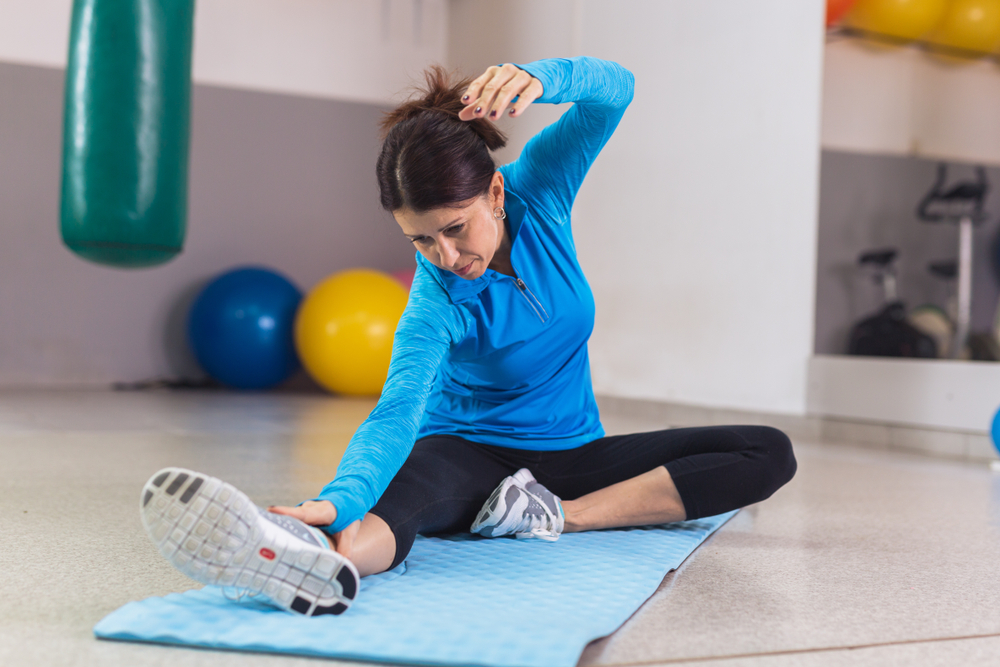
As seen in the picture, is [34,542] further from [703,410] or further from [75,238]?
[703,410]

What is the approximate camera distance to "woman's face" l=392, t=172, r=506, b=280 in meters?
1.30

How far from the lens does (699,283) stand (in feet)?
14.0

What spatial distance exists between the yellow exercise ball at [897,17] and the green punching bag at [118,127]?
2737mm

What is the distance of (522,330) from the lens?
1539mm

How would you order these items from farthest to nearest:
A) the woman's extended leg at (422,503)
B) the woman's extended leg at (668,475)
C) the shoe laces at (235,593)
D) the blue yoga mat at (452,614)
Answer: the woman's extended leg at (668,475)
the woman's extended leg at (422,503)
the shoe laces at (235,593)
the blue yoga mat at (452,614)

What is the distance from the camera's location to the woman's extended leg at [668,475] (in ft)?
5.36

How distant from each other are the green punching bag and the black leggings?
2017 mm

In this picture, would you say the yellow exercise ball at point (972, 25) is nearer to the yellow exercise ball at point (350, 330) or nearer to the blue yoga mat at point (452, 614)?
the blue yoga mat at point (452, 614)

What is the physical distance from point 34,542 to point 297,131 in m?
5.23

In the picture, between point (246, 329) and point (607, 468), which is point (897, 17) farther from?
point (246, 329)

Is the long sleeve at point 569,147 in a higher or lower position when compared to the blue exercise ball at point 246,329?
higher

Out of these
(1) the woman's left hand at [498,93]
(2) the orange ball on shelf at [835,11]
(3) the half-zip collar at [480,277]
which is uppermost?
(2) the orange ball on shelf at [835,11]

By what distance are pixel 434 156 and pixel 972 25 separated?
3116 mm

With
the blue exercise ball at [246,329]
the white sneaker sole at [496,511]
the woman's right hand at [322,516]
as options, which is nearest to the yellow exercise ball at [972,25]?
the white sneaker sole at [496,511]
